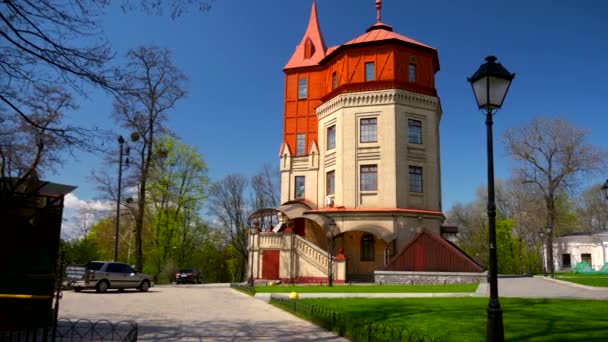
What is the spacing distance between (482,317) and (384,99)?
78.9 feet

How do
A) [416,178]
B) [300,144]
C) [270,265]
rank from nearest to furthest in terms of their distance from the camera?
[270,265]
[416,178]
[300,144]

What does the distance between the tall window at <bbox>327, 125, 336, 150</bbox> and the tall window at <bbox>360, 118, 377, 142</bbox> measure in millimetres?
2478

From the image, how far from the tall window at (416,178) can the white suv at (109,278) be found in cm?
1845

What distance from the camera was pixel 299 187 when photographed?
1516 inches

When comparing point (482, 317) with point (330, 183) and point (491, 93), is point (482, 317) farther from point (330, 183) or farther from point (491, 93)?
point (330, 183)

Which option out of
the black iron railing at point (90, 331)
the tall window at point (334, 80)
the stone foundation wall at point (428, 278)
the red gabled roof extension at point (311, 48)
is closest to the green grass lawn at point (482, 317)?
the black iron railing at point (90, 331)

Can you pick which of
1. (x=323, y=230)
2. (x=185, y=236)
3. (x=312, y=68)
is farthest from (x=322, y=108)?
(x=185, y=236)

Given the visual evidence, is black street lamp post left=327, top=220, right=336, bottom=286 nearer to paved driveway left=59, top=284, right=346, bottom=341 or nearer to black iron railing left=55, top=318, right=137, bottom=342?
paved driveway left=59, top=284, right=346, bottom=341

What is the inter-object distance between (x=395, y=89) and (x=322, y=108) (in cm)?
617

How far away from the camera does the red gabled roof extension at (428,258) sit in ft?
95.5

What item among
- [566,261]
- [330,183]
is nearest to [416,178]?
[330,183]

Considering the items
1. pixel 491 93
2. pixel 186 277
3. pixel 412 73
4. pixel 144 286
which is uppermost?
pixel 412 73

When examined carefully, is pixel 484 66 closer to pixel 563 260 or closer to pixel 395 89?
pixel 395 89

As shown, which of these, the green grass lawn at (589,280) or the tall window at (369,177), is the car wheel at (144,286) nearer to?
the tall window at (369,177)
